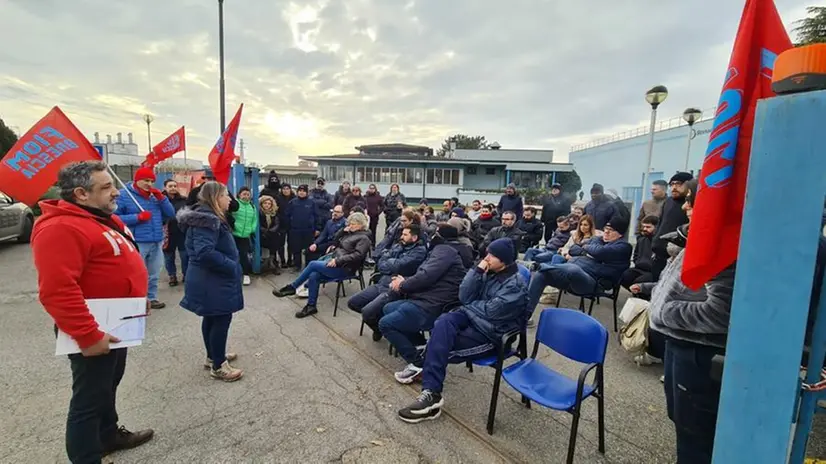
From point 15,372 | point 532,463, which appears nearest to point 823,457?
point 532,463

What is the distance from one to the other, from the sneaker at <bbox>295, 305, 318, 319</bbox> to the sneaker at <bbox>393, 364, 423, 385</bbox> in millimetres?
2079

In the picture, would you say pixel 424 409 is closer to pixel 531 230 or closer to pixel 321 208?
pixel 531 230

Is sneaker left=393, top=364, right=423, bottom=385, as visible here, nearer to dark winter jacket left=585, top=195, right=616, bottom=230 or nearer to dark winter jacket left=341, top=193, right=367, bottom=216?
dark winter jacket left=585, top=195, right=616, bottom=230

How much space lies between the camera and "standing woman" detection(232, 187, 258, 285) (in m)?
6.51

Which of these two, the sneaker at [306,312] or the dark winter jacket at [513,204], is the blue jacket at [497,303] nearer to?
the sneaker at [306,312]

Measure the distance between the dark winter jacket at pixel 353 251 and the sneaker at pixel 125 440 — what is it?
2.92 m

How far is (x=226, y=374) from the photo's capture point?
3.37 metres

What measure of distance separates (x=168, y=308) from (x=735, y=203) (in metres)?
6.13

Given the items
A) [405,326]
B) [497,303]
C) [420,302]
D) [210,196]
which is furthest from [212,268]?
[497,303]

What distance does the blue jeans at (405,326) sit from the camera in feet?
11.5

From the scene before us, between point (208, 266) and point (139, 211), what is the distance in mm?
2934

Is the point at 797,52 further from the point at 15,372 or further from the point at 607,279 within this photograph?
the point at 15,372

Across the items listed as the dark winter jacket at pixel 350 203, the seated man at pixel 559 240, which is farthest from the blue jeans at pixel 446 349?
the dark winter jacket at pixel 350 203

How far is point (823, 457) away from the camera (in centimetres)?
248
